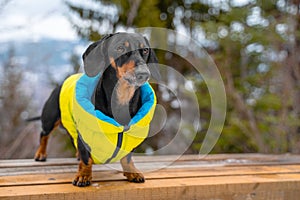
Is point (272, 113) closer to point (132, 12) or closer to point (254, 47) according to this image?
point (254, 47)

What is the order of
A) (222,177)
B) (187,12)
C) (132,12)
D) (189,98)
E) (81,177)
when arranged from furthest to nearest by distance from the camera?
(187,12) → (132,12) → (189,98) → (222,177) → (81,177)

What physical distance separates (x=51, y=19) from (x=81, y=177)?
195cm

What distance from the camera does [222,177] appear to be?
1581 mm

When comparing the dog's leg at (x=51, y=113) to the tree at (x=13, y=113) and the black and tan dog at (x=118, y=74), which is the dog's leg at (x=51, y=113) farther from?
the tree at (x=13, y=113)

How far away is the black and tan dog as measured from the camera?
132 centimetres

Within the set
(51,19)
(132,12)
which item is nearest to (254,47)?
(132,12)

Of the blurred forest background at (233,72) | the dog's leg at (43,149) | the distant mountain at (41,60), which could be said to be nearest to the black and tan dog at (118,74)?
the dog's leg at (43,149)

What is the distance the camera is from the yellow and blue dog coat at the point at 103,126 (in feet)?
4.34

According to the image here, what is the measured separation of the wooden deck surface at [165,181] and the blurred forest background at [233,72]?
1202mm

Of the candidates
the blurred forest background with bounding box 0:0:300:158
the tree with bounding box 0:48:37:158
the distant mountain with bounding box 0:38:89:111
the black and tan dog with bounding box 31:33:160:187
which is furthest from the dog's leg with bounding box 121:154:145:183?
the tree with bounding box 0:48:37:158

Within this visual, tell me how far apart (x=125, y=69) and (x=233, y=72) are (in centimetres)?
227

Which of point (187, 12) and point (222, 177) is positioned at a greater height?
point (187, 12)

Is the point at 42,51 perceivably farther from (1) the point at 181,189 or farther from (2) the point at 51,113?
(1) the point at 181,189

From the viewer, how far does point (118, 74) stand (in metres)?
1.37
